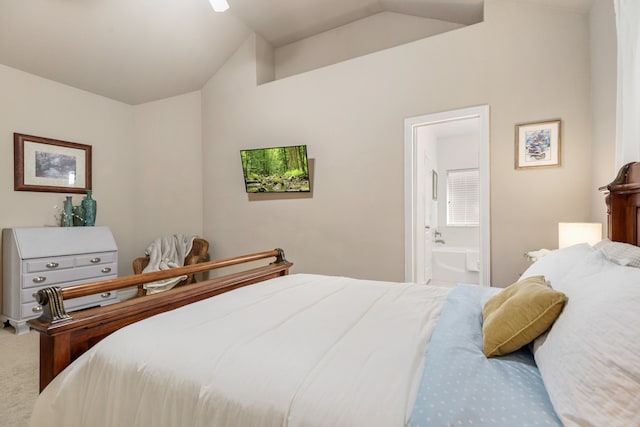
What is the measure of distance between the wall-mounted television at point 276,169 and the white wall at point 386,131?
0.15 m

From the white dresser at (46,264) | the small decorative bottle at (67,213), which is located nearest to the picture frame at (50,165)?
the small decorative bottle at (67,213)

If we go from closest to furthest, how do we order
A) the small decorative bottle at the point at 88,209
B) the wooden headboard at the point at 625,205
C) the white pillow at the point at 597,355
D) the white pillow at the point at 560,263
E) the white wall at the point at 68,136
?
1. the white pillow at the point at 597,355
2. the white pillow at the point at 560,263
3. the wooden headboard at the point at 625,205
4. the white wall at the point at 68,136
5. the small decorative bottle at the point at 88,209

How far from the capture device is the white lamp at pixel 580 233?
2.12m

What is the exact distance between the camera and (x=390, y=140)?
10.7 feet

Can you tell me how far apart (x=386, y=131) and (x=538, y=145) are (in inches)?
53.3

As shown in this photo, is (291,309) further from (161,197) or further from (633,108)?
(161,197)

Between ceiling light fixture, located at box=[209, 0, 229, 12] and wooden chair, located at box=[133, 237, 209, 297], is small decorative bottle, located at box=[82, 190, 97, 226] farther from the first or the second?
ceiling light fixture, located at box=[209, 0, 229, 12]

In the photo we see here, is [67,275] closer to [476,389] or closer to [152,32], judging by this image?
[152,32]

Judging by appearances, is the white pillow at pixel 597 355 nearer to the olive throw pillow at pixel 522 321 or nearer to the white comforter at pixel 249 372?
the olive throw pillow at pixel 522 321

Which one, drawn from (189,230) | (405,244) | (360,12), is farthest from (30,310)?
(360,12)

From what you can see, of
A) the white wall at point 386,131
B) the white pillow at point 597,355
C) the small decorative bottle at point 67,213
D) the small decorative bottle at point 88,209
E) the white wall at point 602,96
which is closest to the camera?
the white pillow at point 597,355

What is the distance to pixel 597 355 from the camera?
2.15 ft

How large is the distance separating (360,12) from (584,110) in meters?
2.61

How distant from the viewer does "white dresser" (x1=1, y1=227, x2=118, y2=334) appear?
2.98 metres
